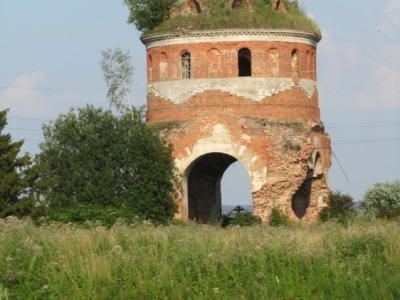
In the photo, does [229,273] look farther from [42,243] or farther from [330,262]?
[42,243]


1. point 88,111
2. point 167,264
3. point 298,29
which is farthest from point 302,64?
point 167,264

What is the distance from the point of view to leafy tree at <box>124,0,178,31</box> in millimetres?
33812

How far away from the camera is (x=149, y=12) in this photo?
33875mm

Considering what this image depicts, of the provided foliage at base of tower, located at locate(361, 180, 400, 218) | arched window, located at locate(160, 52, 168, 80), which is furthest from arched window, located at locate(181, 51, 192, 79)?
foliage at base of tower, located at locate(361, 180, 400, 218)

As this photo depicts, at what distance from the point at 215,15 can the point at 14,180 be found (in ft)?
30.3

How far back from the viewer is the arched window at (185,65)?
3284 centimetres

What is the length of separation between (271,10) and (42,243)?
1813 centimetres

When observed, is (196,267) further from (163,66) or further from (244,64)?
(244,64)

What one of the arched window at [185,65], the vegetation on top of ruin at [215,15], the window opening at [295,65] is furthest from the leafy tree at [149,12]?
the window opening at [295,65]

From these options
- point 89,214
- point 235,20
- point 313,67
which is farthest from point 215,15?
point 89,214

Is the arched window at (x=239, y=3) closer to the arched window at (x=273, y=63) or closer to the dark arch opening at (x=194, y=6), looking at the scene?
the dark arch opening at (x=194, y=6)

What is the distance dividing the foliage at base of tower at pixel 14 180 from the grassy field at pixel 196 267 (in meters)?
9.30

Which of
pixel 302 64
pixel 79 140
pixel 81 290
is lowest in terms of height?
pixel 81 290

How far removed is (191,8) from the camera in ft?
110
